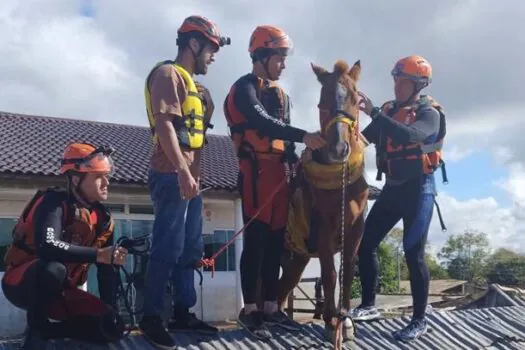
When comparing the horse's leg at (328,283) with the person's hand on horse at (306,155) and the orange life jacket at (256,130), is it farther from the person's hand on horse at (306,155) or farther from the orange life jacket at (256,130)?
the orange life jacket at (256,130)

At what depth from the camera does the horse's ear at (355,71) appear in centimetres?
568

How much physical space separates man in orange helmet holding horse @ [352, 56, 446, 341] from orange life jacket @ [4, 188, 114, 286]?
7.86 ft

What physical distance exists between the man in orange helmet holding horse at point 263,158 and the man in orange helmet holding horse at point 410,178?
947 millimetres

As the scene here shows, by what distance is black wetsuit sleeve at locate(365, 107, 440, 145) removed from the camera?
5.80m

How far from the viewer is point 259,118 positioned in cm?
536

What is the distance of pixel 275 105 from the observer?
5754mm

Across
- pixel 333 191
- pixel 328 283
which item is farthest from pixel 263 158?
pixel 328 283

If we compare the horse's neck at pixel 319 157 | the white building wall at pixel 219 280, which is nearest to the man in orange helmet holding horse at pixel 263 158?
the horse's neck at pixel 319 157

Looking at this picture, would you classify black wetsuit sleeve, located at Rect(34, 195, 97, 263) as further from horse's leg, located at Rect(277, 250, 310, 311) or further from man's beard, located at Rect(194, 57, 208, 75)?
horse's leg, located at Rect(277, 250, 310, 311)

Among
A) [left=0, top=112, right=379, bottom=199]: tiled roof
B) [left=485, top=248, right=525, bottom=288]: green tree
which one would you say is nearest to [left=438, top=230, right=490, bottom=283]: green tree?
[left=485, top=248, right=525, bottom=288]: green tree

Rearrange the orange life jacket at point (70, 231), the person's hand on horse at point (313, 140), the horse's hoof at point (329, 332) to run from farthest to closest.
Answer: the horse's hoof at point (329, 332), the person's hand on horse at point (313, 140), the orange life jacket at point (70, 231)

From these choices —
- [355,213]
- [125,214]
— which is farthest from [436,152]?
[125,214]

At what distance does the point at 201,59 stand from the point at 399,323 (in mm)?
2945

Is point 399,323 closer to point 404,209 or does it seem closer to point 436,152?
point 404,209
